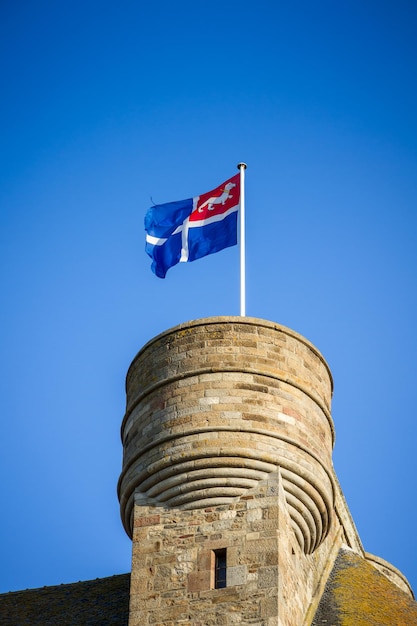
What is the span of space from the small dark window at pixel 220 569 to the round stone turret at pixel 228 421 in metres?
0.78

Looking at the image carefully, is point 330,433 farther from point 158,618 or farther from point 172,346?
point 158,618

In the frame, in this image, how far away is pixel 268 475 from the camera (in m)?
22.8

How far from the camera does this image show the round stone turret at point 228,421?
2277 cm

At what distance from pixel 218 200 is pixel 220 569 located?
710 centimetres

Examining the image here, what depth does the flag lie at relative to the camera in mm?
26531

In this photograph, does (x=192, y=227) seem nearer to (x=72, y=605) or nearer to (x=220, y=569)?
(x=72, y=605)

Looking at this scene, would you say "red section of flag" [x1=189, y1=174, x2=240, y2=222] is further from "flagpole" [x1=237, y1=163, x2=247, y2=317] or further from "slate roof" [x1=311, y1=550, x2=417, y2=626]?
"slate roof" [x1=311, y1=550, x2=417, y2=626]

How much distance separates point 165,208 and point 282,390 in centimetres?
486

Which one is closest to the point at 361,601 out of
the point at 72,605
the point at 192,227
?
the point at 72,605

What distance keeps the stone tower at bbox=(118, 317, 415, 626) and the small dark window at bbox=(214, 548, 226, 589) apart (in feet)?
0.06

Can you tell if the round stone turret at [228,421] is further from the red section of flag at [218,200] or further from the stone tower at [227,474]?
the red section of flag at [218,200]

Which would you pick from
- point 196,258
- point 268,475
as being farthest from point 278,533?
point 196,258

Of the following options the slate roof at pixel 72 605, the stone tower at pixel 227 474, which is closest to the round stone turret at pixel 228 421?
the stone tower at pixel 227 474

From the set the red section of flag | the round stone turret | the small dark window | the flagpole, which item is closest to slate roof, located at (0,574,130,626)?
the round stone turret
